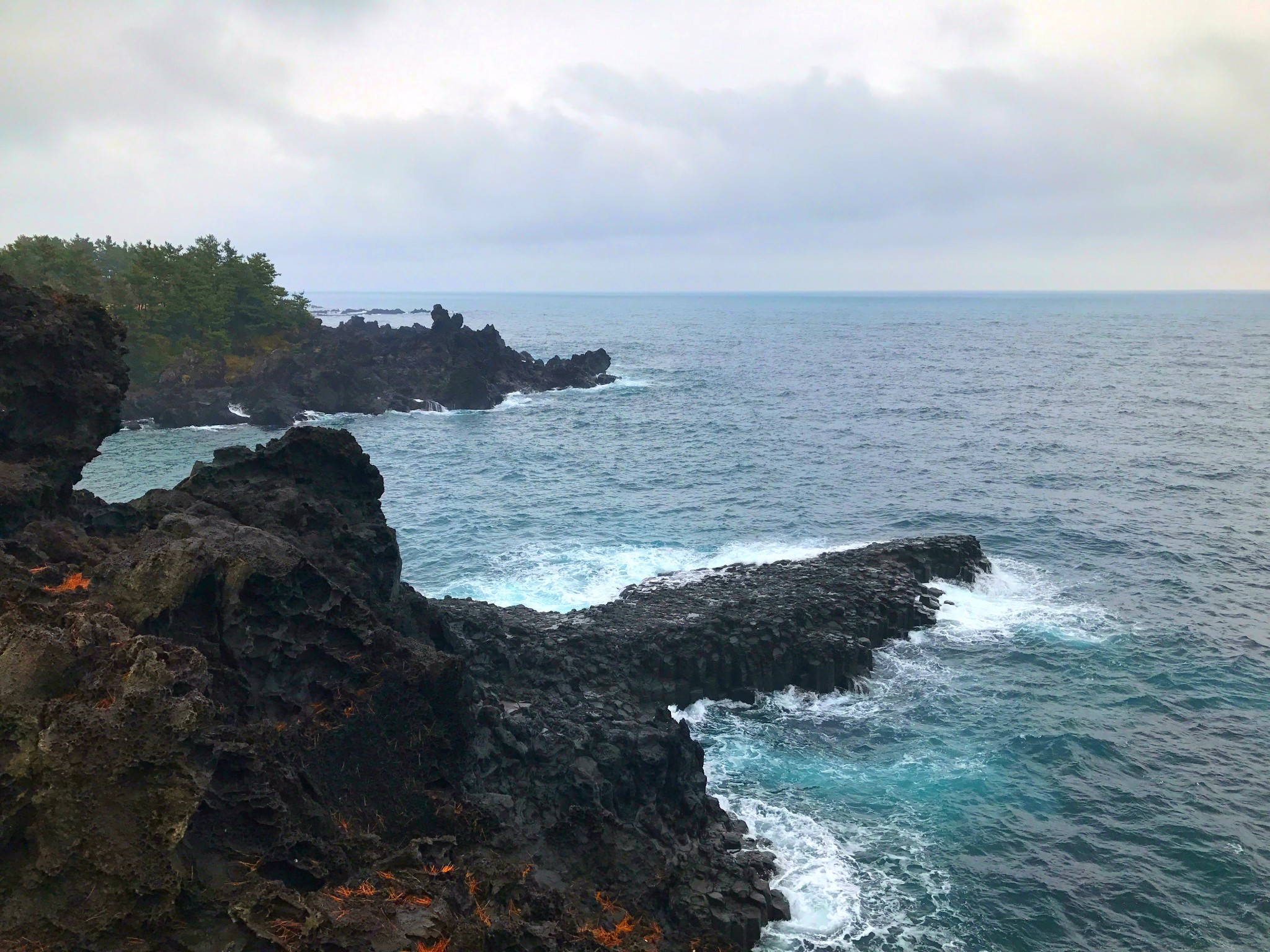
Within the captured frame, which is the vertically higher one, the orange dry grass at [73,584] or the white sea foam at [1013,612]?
the orange dry grass at [73,584]

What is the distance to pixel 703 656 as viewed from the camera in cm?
3591

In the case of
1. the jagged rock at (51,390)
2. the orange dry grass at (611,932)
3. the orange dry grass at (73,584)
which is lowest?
the orange dry grass at (611,932)

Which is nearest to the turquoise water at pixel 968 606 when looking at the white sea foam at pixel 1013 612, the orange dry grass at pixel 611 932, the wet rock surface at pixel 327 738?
the white sea foam at pixel 1013 612

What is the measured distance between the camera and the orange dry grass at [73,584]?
19562 mm

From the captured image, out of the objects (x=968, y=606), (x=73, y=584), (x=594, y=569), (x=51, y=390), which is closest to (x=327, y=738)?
(x=73, y=584)

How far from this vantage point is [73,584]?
20078 millimetres

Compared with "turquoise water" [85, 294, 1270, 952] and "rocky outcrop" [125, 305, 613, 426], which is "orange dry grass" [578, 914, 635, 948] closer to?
"turquoise water" [85, 294, 1270, 952]

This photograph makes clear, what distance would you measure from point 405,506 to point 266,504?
121 feet

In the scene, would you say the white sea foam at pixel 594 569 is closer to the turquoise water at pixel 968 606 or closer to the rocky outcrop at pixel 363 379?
the turquoise water at pixel 968 606

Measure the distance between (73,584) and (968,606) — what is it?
3914cm

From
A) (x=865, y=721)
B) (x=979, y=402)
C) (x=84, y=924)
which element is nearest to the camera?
(x=84, y=924)

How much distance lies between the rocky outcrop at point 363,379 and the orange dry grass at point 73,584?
7238 cm

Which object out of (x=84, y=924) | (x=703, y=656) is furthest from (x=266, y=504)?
(x=703, y=656)

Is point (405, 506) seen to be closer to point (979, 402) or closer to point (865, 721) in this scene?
point (865, 721)
